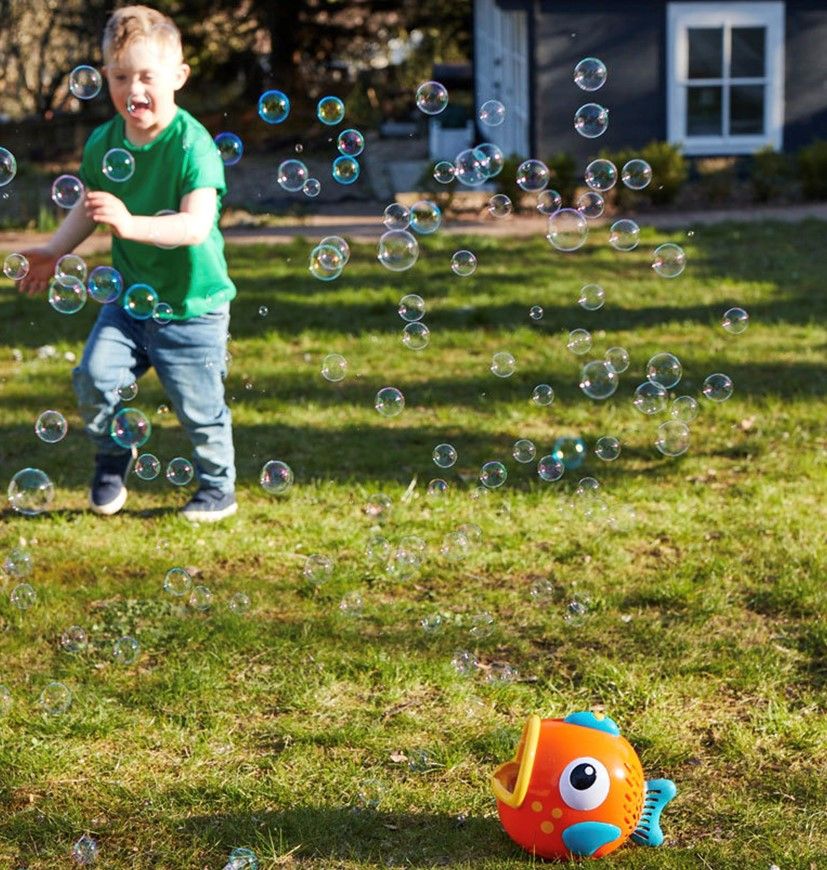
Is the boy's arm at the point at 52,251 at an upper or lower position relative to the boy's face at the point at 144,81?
lower

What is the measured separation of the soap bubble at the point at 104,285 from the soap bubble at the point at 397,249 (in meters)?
1.05

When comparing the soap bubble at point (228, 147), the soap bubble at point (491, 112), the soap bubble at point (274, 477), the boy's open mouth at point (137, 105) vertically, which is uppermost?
the soap bubble at point (491, 112)

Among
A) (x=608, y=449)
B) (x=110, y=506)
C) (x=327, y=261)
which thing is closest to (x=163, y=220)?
(x=327, y=261)

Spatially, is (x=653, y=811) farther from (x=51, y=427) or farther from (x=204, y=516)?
(x=51, y=427)

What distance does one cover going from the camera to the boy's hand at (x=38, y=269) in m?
4.59

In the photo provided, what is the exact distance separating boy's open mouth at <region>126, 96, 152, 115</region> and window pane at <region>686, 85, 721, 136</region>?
1171 centimetres

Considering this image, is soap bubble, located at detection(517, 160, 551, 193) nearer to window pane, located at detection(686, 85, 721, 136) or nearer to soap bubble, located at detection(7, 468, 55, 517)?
soap bubble, located at detection(7, 468, 55, 517)

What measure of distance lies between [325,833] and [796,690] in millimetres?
1428

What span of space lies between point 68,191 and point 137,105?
18.9 inches

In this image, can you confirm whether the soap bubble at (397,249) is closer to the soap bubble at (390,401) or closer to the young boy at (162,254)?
the soap bubble at (390,401)

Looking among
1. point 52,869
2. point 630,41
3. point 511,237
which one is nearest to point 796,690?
point 52,869

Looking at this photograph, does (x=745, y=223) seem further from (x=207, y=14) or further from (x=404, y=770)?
(x=207, y=14)

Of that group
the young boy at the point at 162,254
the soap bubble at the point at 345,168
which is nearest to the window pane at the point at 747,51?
the soap bubble at the point at 345,168

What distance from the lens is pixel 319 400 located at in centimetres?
672
